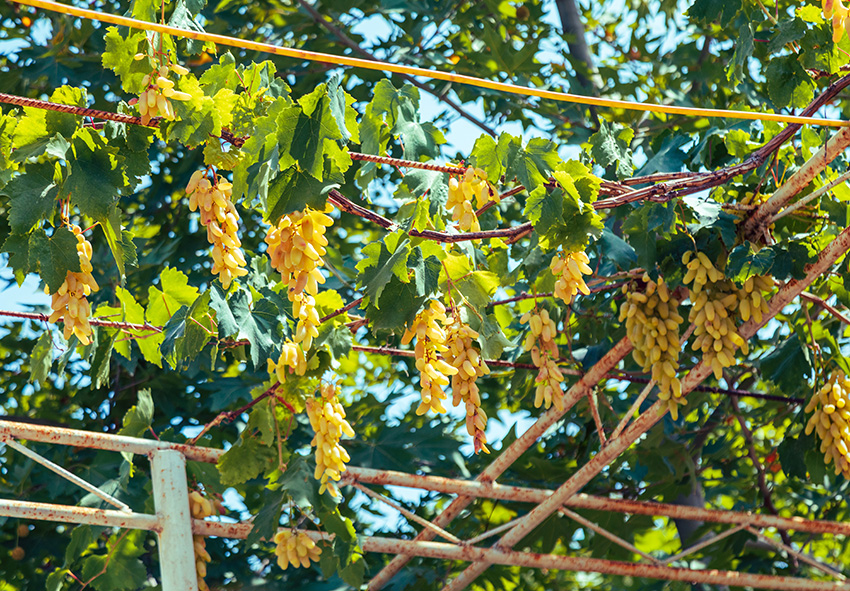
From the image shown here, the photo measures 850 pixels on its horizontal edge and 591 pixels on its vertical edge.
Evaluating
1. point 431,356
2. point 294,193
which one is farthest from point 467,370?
point 294,193

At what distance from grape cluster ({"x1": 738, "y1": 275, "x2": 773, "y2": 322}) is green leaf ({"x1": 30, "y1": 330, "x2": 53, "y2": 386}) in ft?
7.53

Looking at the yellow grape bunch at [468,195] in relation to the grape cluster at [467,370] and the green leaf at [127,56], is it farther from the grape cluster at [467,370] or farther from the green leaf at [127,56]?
the green leaf at [127,56]

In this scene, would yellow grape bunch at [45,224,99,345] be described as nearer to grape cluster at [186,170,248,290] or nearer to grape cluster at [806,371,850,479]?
grape cluster at [186,170,248,290]

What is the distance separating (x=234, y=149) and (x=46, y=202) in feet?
1.43

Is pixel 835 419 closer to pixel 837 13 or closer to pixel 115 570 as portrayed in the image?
pixel 837 13

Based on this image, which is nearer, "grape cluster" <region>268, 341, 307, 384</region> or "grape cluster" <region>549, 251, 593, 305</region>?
"grape cluster" <region>549, 251, 593, 305</region>

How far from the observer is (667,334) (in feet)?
10.5

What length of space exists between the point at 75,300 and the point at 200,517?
4.27ft

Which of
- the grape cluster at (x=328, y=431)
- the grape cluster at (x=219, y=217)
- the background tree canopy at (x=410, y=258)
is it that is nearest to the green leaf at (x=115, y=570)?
the background tree canopy at (x=410, y=258)

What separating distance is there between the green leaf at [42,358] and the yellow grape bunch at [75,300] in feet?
2.79

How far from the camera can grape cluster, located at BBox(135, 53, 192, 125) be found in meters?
2.00

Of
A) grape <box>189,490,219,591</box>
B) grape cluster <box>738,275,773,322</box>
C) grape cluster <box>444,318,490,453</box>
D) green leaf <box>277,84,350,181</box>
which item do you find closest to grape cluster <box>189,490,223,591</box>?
grape <box>189,490,219,591</box>

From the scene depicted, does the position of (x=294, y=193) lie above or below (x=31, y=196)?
below

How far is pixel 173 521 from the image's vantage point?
10.2ft
